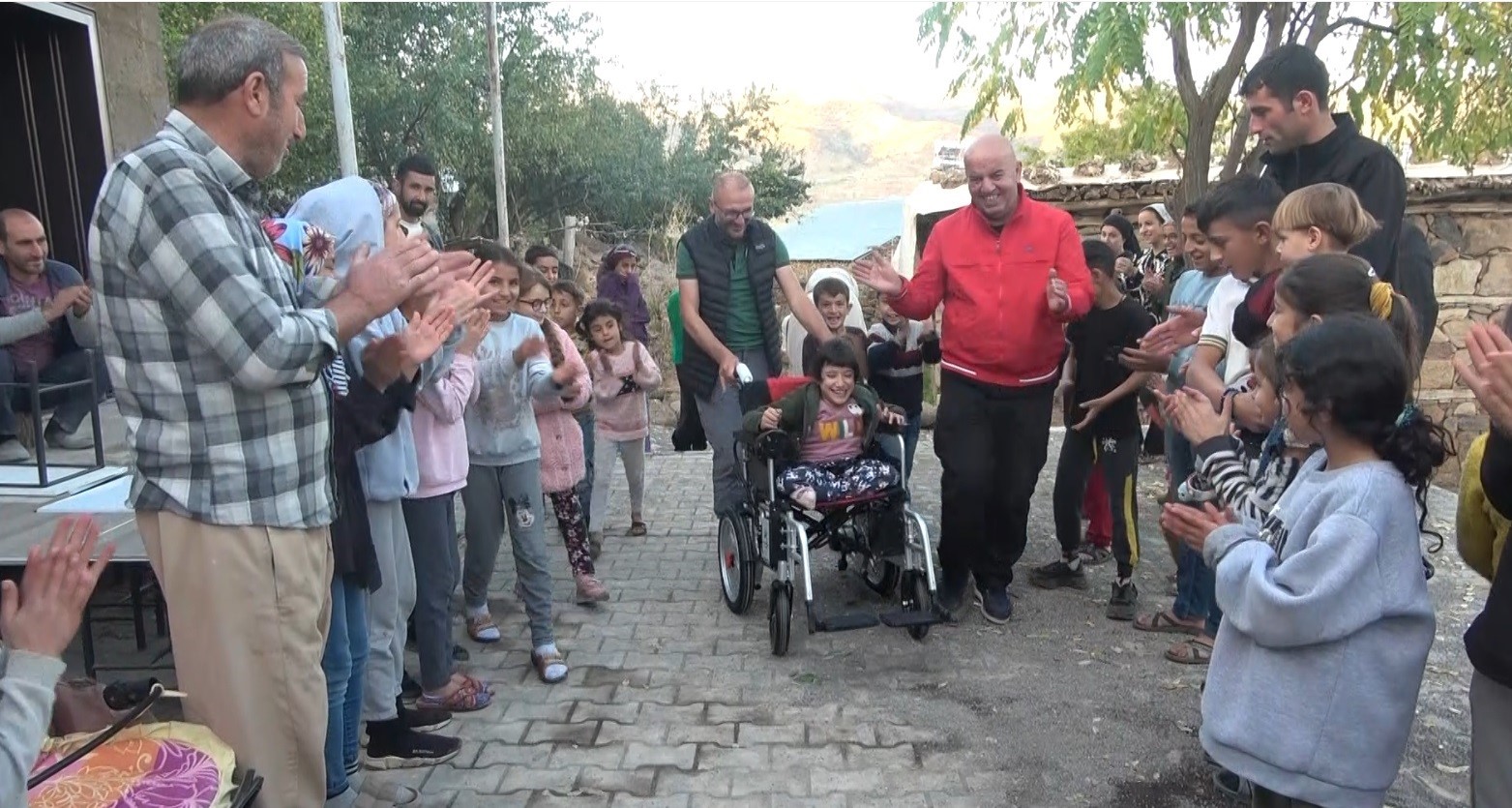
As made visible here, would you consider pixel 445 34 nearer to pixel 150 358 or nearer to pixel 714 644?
pixel 714 644

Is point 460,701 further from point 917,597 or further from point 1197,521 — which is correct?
point 1197,521

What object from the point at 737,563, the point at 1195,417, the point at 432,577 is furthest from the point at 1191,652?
the point at 432,577

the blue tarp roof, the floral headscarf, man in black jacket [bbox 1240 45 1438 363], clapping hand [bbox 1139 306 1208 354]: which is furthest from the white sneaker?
the blue tarp roof

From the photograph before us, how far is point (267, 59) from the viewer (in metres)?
2.13

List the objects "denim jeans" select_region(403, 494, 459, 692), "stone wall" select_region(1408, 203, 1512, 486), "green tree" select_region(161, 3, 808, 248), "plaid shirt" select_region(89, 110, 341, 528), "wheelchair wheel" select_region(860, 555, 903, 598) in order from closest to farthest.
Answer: "plaid shirt" select_region(89, 110, 341, 528) < "denim jeans" select_region(403, 494, 459, 692) < "wheelchair wheel" select_region(860, 555, 903, 598) < "stone wall" select_region(1408, 203, 1512, 486) < "green tree" select_region(161, 3, 808, 248)

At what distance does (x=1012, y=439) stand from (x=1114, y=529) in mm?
713

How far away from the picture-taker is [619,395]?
5.94 m

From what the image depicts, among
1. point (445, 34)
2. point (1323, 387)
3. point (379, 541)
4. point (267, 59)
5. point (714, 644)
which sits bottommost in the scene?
point (714, 644)

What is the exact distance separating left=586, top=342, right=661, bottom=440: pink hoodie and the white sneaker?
2.88m

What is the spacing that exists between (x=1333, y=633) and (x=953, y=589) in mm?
2695

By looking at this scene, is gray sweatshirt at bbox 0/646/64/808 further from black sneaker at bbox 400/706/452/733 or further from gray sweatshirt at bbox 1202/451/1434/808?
gray sweatshirt at bbox 1202/451/1434/808

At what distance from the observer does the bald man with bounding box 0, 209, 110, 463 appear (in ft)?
16.4

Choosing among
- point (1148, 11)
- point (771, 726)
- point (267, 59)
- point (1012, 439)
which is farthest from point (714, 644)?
point (1148, 11)

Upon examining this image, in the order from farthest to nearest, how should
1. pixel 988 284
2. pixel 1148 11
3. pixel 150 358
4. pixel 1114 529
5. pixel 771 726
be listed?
1. pixel 1148 11
2. pixel 1114 529
3. pixel 988 284
4. pixel 771 726
5. pixel 150 358
